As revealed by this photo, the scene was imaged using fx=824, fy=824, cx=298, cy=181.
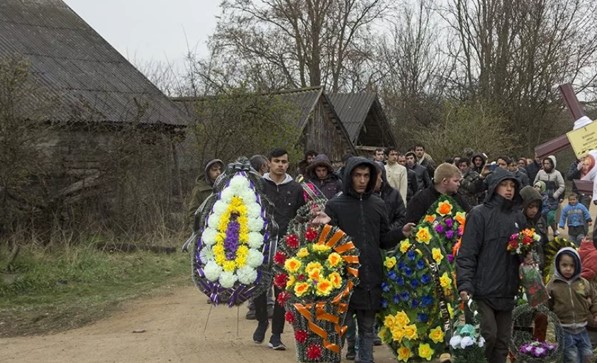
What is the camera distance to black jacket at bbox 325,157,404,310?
22.9 feet

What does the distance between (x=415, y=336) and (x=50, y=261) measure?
8.08 meters

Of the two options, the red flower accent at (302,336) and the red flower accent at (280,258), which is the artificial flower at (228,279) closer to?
the red flower accent at (280,258)

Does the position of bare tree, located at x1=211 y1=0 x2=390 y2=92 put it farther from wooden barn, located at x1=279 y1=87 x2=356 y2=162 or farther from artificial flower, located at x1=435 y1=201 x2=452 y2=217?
artificial flower, located at x1=435 y1=201 x2=452 y2=217

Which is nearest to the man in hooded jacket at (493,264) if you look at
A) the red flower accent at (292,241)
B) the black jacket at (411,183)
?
the red flower accent at (292,241)

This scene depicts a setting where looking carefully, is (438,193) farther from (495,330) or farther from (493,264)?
(495,330)

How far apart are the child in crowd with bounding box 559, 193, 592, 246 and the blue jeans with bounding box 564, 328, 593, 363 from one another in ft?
27.9

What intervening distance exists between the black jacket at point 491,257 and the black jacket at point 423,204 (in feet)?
5.14

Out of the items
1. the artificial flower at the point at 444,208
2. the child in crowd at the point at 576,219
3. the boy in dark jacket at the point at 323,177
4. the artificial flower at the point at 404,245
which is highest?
the boy in dark jacket at the point at 323,177

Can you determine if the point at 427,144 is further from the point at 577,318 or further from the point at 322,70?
the point at 577,318

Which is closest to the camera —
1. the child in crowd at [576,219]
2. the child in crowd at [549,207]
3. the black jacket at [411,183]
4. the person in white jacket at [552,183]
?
the black jacket at [411,183]

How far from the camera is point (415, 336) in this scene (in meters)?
6.93

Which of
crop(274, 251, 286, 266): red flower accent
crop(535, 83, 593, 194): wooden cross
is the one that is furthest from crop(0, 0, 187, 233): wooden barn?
crop(535, 83, 593, 194): wooden cross

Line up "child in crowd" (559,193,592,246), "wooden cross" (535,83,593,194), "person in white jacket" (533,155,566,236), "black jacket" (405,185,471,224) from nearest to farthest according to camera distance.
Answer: "black jacket" (405,185,471,224) → "wooden cross" (535,83,593,194) → "child in crowd" (559,193,592,246) → "person in white jacket" (533,155,566,236)

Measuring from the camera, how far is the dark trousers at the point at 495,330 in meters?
6.40
